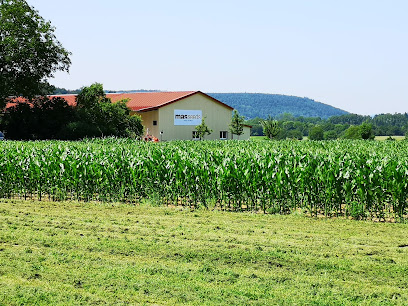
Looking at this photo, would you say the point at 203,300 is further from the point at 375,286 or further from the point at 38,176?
the point at 38,176

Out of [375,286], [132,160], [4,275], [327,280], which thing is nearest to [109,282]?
[4,275]

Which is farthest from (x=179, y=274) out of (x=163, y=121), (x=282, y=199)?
(x=163, y=121)

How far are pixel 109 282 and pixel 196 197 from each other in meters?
8.31

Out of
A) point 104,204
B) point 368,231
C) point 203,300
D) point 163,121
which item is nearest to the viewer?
point 203,300

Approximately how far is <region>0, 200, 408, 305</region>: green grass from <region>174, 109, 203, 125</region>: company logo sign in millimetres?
55167

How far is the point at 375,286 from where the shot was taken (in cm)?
759

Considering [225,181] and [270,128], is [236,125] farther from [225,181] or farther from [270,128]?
[225,181]

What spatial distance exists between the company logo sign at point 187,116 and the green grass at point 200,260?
55.2 meters

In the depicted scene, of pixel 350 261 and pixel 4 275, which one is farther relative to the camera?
pixel 350 261

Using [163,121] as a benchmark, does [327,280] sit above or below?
below

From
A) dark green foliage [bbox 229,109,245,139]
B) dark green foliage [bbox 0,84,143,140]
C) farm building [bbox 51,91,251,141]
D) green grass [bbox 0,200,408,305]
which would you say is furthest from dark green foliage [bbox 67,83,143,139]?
green grass [bbox 0,200,408,305]

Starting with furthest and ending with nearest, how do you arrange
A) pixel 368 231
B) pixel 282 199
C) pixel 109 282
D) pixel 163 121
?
1. pixel 163 121
2. pixel 282 199
3. pixel 368 231
4. pixel 109 282

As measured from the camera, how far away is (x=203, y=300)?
22.7 ft

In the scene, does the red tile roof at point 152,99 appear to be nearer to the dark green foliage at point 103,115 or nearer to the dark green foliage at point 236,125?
the dark green foliage at point 236,125
